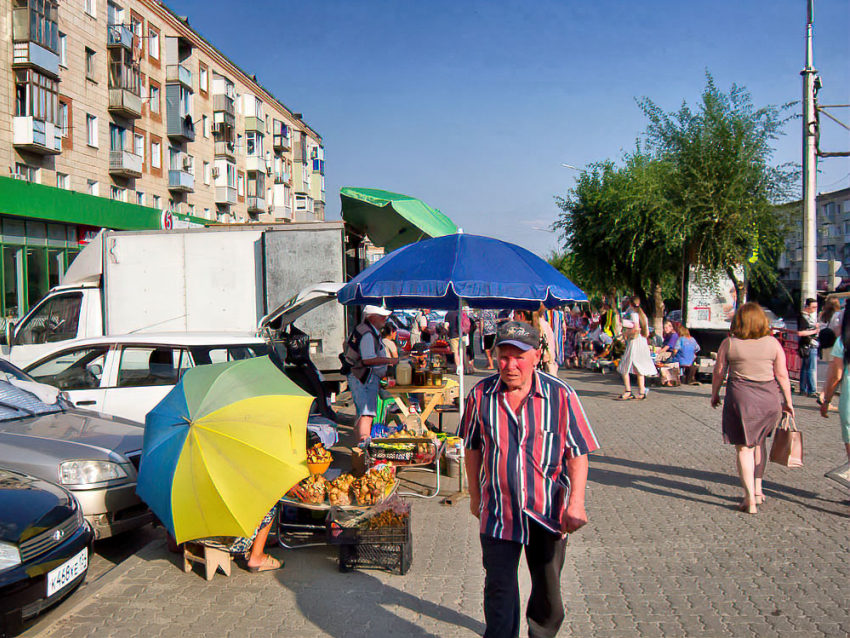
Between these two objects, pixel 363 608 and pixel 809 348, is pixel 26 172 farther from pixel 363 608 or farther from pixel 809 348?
pixel 363 608

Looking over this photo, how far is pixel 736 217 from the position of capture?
1912 cm

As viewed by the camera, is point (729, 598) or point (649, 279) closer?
point (729, 598)

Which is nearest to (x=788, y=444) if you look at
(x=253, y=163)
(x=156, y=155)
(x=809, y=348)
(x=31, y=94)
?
(x=809, y=348)

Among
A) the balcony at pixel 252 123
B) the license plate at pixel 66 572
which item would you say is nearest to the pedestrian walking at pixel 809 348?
the license plate at pixel 66 572

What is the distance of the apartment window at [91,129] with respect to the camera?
31594 mm

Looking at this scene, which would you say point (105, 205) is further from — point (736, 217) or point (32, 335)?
point (736, 217)

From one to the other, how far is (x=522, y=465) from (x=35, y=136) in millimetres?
28093

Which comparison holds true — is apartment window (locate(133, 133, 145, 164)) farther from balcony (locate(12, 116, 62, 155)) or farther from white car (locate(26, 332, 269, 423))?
white car (locate(26, 332, 269, 423))

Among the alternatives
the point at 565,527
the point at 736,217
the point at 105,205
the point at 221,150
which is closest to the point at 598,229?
the point at 736,217

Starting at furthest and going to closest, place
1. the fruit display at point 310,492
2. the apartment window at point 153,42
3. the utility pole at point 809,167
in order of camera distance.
A: 1. the apartment window at point 153,42
2. the utility pole at point 809,167
3. the fruit display at point 310,492

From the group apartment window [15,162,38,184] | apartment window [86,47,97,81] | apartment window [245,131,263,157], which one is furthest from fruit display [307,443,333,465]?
apartment window [245,131,263,157]

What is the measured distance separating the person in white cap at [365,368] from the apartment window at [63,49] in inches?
1063

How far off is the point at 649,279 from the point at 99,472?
21.3 meters

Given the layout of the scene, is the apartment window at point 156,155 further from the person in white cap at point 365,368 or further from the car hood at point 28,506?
the car hood at point 28,506
